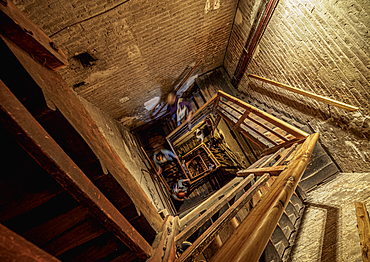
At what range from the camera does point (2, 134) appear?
0.82 metres

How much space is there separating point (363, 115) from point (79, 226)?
13.3 ft

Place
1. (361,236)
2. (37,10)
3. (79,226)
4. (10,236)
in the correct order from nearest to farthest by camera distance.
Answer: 1. (10,236)
2. (79,226)
3. (361,236)
4. (37,10)

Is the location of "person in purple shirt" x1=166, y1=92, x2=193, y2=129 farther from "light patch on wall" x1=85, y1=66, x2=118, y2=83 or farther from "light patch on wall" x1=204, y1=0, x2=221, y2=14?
"light patch on wall" x1=204, y1=0, x2=221, y2=14

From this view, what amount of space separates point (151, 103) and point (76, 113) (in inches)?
207

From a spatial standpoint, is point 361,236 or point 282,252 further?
point 282,252

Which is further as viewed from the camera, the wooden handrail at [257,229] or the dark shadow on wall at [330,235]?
the dark shadow on wall at [330,235]

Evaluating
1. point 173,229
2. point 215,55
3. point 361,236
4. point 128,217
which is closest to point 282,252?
point 361,236

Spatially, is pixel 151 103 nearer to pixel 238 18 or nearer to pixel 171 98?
pixel 171 98

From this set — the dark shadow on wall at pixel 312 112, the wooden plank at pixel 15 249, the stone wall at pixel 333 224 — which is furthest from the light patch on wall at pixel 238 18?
the wooden plank at pixel 15 249

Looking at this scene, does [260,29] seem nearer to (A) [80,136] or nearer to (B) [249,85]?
(B) [249,85]

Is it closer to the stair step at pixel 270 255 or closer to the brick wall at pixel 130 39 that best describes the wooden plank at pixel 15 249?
the stair step at pixel 270 255

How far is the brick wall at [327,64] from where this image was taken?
7.55 ft

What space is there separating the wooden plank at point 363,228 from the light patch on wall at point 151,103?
5717 mm

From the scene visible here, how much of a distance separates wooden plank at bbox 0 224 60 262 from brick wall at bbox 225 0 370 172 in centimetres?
398
